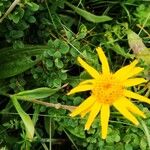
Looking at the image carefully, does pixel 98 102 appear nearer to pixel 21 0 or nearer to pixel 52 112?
pixel 52 112

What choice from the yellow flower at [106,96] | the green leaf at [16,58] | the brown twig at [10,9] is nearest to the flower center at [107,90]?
the yellow flower at [106,96]

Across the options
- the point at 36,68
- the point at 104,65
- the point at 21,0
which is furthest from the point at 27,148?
the point at 21,0

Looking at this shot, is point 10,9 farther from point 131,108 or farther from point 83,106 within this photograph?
point 131,108

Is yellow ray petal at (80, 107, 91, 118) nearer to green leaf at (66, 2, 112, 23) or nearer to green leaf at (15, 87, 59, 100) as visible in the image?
green leaf at (15, 87, 59, 100)

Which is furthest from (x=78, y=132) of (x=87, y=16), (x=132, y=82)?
(x=87, y=16)

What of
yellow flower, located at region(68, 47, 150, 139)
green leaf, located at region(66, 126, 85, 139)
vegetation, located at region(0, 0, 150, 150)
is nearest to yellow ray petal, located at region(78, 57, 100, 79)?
yellow flower, located at region(68, 47, 150, 139)
